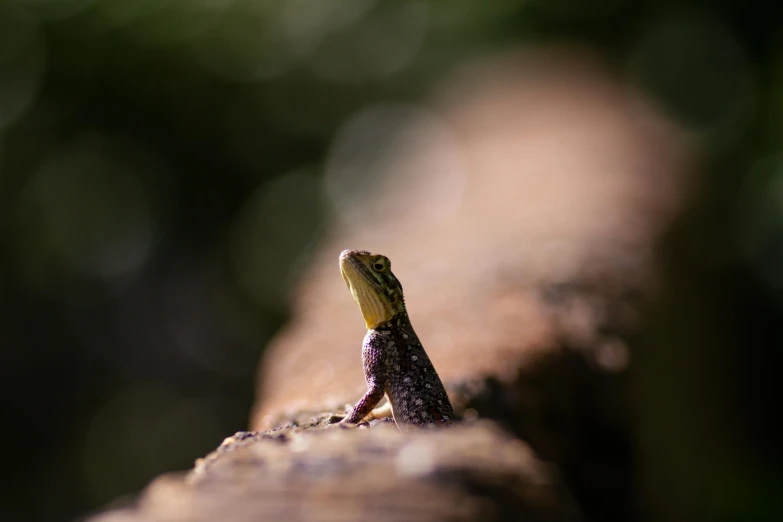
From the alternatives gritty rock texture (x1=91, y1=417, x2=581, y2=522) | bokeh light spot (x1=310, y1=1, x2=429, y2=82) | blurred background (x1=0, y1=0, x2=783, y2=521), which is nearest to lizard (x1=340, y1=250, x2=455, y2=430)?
gritty rock texture (x1=91, y1=417, x2=581, y2=522)

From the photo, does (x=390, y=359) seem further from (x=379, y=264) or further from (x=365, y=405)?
(x=379, y=264)

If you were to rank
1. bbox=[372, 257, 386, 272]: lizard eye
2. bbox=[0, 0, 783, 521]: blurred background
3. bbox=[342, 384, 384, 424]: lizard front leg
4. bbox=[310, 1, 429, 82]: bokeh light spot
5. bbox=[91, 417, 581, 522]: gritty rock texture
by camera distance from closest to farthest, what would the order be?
bbox=[91, 417, 581, 522]: gritty rock texture < bbox=[342, 384, 384, 424]: lizard front leg < bbox=[372, 257, 386, 272]: lizard eye < bbox=[0, 0, 783, 521]: blurred background < bbox=[310, 1, 429, 82]: bokeh light spot

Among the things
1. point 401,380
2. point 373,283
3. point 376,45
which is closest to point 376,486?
point 401,380

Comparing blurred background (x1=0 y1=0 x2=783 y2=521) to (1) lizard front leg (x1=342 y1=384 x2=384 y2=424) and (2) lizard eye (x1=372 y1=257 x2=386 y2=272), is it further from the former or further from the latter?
(1) lizard front leg (x1=342 y1=384 x2=384 y2=424)

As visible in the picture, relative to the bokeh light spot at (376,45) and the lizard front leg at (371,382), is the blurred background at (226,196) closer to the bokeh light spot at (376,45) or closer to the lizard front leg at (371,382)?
the bokeh light spot at (376,45)

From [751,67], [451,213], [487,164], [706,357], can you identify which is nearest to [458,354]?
[451,213]

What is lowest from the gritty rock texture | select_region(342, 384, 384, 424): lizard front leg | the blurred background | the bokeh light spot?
the gritty rock texture

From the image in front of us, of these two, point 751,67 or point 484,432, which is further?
point 751,67

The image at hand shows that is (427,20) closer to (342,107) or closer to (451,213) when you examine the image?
(342,107)
